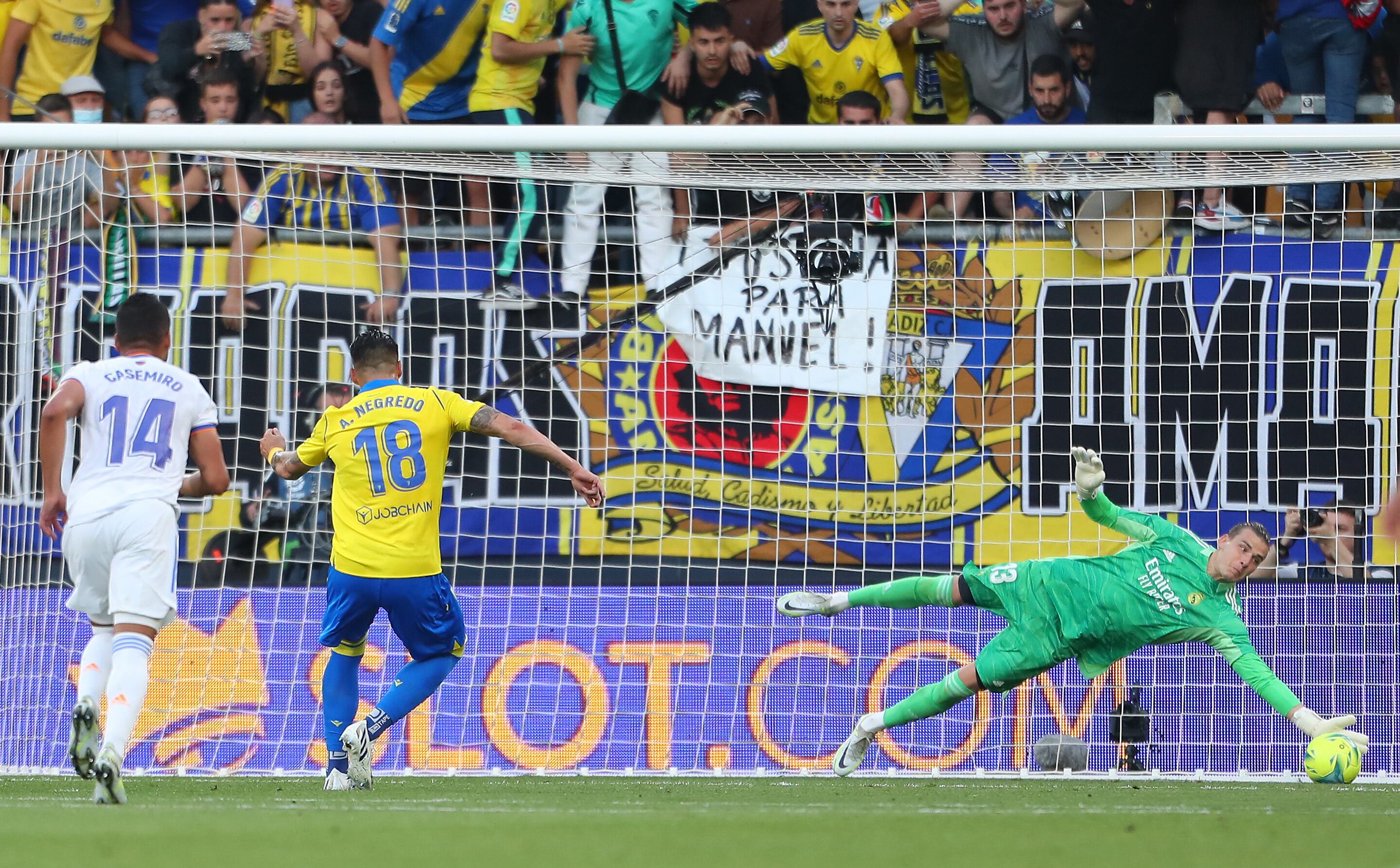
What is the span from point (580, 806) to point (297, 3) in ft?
22.9

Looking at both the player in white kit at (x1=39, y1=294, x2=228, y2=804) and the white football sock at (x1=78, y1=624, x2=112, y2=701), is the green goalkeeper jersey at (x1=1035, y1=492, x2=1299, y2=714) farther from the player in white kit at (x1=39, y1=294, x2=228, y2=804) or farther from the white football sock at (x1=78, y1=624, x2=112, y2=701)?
the white football sock at (x1=78, y1=624, x2=112, y2=701)

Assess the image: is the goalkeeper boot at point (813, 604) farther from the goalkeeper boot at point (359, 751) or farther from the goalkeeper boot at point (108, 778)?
the goalkeeper boot at point (108, 778)

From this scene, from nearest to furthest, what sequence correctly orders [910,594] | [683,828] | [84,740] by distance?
1. [683,828]
2. [84,740]
3. [910,594]

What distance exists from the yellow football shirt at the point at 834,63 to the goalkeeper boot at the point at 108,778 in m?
6.44

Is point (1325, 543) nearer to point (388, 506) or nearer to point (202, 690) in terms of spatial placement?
point (388, 506)

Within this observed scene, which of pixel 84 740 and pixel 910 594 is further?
pixel 910 594

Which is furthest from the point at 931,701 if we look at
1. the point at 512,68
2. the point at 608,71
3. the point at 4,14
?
the point at 4,14

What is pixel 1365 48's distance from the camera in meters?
10.0

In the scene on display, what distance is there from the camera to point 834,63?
10359 mm

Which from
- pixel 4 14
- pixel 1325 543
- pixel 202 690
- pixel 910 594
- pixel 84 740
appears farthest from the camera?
pixel 4 14

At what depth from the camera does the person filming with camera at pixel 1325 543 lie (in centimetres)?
884

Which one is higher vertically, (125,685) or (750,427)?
(750,427)

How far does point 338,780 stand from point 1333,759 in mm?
3830

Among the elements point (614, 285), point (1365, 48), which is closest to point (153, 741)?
point (614, 285)
